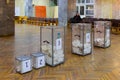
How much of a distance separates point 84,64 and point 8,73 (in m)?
1.51

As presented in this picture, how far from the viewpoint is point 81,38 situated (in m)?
4.54

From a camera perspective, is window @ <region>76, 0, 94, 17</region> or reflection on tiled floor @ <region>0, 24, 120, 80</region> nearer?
reflection on tiled floor @ <region>0, 24, 120, 80</region>

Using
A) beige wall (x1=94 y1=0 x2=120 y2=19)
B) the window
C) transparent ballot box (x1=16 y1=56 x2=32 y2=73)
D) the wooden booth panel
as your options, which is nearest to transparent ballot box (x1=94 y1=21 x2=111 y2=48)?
transparent ballot box (x1=16 y1=56 x2=32 y2=73)

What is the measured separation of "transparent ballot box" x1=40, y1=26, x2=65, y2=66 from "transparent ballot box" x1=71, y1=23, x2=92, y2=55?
2.51 ft

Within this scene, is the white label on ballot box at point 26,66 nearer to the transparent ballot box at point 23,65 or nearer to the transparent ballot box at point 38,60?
the transparent ballot box at point 23,65

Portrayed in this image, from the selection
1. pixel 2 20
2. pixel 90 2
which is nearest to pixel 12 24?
pixel 2 20

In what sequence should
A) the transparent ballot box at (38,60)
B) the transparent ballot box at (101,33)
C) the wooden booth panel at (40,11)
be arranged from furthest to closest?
1. the wooden booth panel at (40,11)
2. the transparent ballot box at (101,33)
3. the transparent ballot box at (38,60)

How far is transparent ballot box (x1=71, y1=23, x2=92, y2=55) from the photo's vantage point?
178 inches

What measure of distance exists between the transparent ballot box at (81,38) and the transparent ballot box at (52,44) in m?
0.77

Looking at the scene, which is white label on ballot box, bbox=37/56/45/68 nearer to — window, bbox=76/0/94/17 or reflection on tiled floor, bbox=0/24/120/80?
reflection on tiled floor, bbox=0/24/120/80

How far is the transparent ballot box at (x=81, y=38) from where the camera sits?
4.52 m

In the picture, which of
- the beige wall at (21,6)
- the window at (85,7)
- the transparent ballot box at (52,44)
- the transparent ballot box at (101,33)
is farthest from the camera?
the beige wall at (21,6)

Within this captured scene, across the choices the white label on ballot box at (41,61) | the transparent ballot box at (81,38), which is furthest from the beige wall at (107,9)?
the white label on ballot box at (41,61)

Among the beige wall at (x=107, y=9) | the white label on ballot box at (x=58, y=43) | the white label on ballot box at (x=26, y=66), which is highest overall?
the beige wall at (x=107, y=9)
